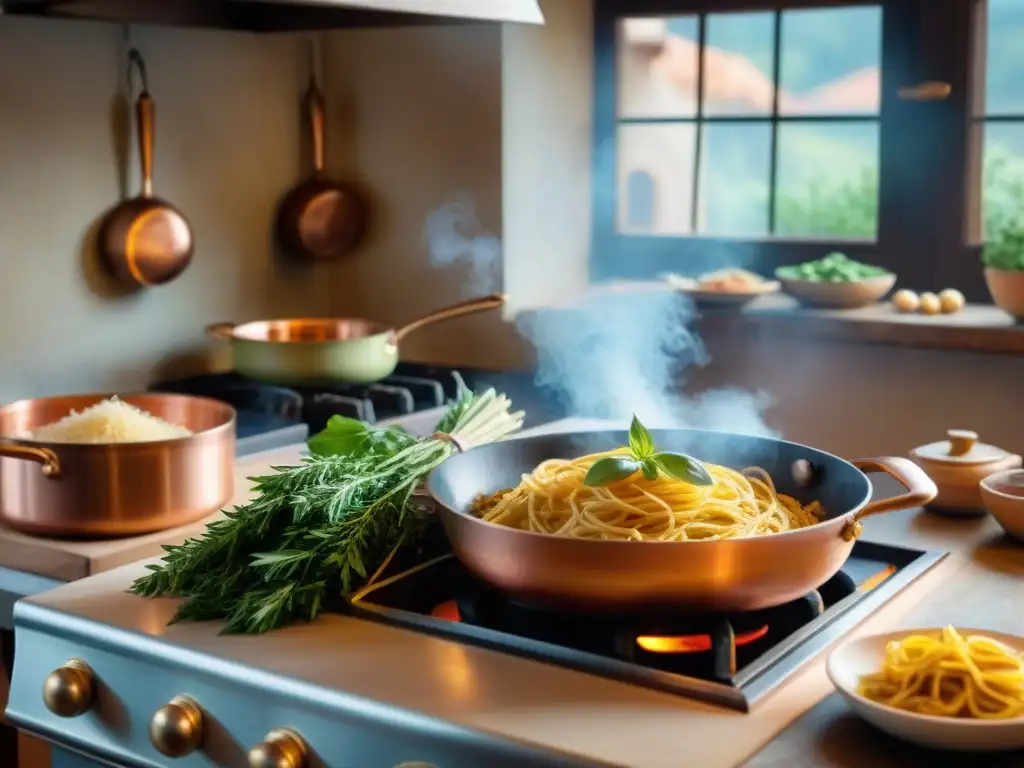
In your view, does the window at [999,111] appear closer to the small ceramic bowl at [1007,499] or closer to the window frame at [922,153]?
the window frame at [922,153]

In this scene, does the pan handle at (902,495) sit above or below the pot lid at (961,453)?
above

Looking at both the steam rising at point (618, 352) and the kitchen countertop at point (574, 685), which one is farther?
the steam rising at point (618, 352)

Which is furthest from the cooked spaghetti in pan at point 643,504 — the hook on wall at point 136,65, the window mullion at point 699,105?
the window mullion at point 699,105

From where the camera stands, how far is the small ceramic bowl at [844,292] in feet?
8.18

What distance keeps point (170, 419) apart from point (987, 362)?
56.9 inches

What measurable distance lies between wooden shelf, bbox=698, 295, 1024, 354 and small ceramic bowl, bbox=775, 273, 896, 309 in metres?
0.02

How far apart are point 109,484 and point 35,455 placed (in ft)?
0.29

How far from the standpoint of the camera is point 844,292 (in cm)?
250

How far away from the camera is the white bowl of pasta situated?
2.85 feet

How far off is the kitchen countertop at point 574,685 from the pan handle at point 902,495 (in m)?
0.09

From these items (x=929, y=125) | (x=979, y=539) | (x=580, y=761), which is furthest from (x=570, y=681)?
(x=929, y=125)

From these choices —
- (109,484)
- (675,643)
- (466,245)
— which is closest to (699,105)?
(466,245)

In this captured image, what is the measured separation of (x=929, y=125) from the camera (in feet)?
8.38

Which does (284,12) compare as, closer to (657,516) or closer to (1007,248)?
(1007,248)
